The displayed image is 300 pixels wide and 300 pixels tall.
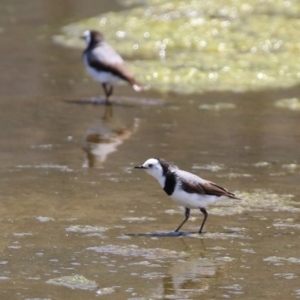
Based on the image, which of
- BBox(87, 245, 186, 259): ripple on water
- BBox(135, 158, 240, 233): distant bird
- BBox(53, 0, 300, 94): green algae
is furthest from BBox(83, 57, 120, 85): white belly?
BBox(87, 245, 186, 259): ripple on water

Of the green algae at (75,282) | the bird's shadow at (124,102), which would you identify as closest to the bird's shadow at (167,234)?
the green algae at (75,282)

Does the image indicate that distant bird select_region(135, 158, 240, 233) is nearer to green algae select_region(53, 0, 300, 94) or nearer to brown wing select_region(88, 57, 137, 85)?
brown wing select_region(88, 57, 137, 85)

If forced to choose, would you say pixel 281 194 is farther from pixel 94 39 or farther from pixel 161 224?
pixel 94 39

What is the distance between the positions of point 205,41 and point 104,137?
6.42m

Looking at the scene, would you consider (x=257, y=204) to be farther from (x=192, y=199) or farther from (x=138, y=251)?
(x=138, y=251)

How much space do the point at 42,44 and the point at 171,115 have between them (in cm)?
550

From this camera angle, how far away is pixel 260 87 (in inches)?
520

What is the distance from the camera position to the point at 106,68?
499 inches

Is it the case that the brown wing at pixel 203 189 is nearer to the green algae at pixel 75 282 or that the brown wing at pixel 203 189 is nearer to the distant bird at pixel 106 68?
the green algae at pixel 75 282

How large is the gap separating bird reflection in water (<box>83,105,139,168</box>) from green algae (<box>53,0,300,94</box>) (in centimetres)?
197

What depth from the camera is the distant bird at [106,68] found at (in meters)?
12.5

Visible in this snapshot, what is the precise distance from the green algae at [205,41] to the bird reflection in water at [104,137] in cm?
197

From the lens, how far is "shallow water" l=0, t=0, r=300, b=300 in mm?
5750

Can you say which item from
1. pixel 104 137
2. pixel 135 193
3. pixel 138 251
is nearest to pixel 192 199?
pixel 138 251
